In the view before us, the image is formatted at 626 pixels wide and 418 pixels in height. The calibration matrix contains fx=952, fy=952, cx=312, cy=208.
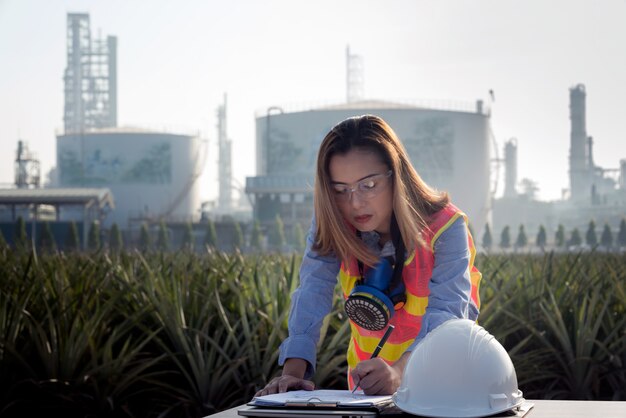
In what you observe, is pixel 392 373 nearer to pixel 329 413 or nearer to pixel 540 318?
pixel 329 413

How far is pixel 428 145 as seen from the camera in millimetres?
56656

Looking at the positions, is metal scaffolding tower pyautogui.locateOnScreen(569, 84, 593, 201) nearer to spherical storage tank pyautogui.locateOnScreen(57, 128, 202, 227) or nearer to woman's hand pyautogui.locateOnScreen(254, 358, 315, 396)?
spherical storage tank pyautogui.locateOnScreen(57, 128, 202, 227)

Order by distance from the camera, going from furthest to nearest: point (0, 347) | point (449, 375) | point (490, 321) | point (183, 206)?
point (183, 206) → point (490, 321) → point (0, 347) → point (449, 375)

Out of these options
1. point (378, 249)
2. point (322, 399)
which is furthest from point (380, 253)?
point (322, 399)

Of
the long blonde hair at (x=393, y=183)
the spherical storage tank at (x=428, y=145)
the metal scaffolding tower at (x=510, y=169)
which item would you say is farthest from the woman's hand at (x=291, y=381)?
the metal scaffolding tower at (x=510, y=169)

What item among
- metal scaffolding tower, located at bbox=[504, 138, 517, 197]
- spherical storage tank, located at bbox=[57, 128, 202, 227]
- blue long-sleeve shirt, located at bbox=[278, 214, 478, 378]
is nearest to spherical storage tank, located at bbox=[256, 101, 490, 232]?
spherical storage tank, located at bbox=[57, 128, 202, 227]

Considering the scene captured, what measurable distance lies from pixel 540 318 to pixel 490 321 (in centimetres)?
24

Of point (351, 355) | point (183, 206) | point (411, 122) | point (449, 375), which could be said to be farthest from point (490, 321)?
point (183, 206)

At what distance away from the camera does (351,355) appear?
213cm

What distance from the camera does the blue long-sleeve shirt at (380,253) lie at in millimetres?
1800

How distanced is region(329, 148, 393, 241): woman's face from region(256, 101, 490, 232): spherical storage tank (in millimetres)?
54025

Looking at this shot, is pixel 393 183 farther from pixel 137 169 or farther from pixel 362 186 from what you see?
pixel 137 169

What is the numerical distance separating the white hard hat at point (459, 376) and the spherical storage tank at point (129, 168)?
193 feet

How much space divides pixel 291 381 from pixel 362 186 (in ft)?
1.31
